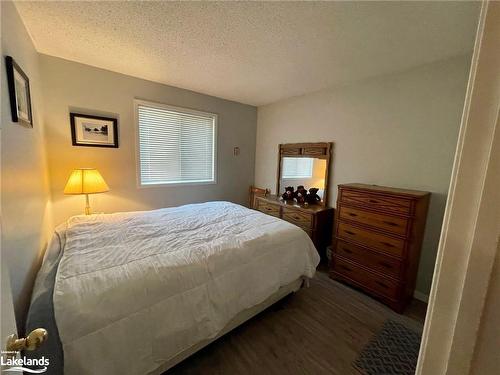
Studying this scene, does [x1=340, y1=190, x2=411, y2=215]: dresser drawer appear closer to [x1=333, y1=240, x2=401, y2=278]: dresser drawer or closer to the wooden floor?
[x1=333, y1=240, x2=401, y2=278]: dresser drawer

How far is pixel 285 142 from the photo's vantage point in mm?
3533

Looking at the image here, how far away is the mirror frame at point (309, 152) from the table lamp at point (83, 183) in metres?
2.58

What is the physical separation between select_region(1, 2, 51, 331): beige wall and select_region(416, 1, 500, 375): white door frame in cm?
Answer: 145

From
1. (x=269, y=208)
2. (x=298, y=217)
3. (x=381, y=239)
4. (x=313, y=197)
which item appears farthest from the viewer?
(x=269, y=208)

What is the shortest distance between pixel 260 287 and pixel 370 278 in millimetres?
1366

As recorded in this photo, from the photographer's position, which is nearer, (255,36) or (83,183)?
(255,36)

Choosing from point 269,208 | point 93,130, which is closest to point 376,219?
point 269,208

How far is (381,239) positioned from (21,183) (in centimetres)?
302

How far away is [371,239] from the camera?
2191 mm

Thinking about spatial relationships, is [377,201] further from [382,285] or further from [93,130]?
[93,130]

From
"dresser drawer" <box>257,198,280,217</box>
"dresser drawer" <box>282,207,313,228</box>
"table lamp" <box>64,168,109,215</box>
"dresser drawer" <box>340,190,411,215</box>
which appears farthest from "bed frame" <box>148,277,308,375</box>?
"table lamp" <box>64,168,109,215</box>

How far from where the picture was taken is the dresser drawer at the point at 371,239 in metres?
2.02

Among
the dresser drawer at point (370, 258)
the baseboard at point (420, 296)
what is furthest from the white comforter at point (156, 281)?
the baseboard at point (420, 296)

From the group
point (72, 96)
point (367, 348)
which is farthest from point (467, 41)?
point (72, 96)
